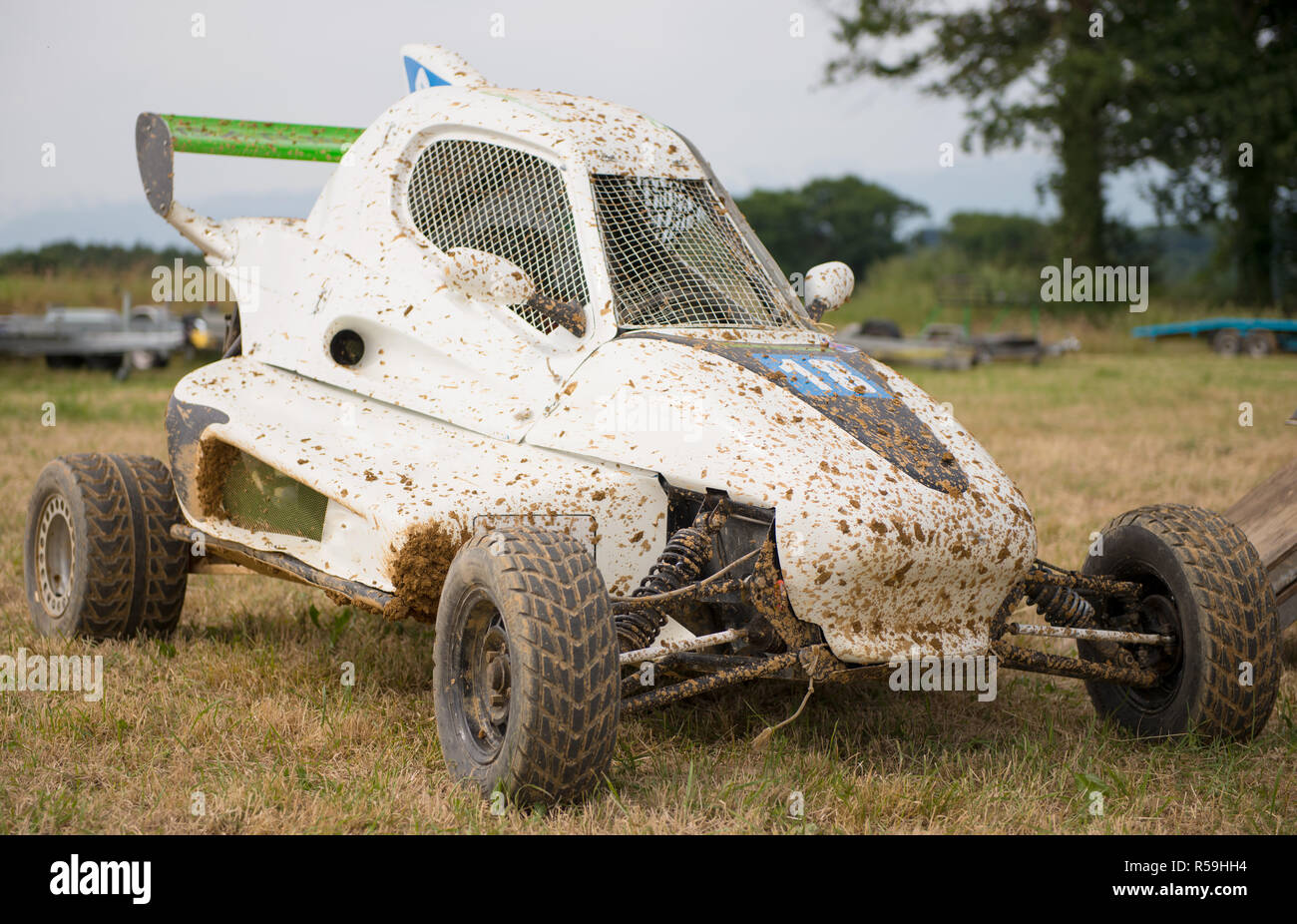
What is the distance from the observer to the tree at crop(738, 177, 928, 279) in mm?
68938

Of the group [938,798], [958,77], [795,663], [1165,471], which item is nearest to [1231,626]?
[938,798]

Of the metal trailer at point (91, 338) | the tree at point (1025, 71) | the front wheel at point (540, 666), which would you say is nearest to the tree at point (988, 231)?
the tree at point (1025, 71)

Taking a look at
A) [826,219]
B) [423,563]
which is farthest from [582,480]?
[826,219]

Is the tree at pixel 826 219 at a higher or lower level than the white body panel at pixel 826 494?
higher

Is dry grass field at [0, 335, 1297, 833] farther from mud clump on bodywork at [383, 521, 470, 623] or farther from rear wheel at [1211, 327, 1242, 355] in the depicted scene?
rear wheel at [1211, 327, 1242, 355]

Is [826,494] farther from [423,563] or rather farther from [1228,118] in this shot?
[1228,118]

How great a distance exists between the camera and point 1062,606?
14.7 ft

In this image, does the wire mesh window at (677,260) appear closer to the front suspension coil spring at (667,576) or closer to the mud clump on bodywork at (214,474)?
the front suspension coil spring at (667,576)

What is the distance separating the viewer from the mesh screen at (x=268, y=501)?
4.78 m

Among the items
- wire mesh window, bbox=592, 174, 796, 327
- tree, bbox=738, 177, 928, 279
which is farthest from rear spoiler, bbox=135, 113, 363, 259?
tree, bbox=738, 177, 928, 279

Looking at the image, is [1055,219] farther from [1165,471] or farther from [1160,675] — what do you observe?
[1160,675]

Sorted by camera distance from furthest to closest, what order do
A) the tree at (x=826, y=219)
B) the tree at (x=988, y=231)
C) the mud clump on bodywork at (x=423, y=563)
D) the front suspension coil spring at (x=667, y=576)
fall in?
the tree at (x=826, y=219) < the tree at (x=988, y=231) < the mud clump on bodywork at (x=423, y=563) < the front suspension coil spring at (x=667, y=576)

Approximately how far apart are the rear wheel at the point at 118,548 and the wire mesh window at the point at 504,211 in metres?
1.79

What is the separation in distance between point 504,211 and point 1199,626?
285 centimetres
